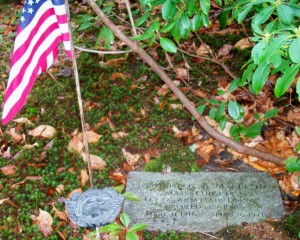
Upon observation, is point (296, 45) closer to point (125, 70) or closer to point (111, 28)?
point (111, 28)

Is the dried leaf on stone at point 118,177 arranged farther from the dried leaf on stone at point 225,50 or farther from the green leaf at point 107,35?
the dried leaf on stone at point 225,50

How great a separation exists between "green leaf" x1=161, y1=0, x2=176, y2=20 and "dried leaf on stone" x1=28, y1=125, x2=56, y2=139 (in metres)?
1.68

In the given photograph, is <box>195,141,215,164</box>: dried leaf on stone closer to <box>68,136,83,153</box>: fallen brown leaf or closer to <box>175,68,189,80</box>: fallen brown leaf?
<box>175,68,189,80</box>: fallen brown leaf

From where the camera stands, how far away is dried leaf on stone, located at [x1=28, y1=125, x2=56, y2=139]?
3.58m

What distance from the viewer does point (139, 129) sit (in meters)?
3.56

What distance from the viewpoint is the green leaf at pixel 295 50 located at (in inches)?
63.4

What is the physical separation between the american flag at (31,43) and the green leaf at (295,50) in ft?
3.87

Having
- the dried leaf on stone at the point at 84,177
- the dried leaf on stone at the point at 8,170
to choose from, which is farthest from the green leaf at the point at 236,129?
the dried leaf on stone at the point at 8,170

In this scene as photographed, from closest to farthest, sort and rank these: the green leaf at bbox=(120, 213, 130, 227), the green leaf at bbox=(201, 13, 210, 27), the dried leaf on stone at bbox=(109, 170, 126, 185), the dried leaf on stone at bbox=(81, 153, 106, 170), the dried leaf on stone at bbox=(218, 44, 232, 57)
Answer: the green leaf at bbox=(120, 213, 130, 227)
the green leaf at bbox=(201, 13, 210, 27)
the dried leaf on stone at bbox=(109, 170, 126, 185)
the dried leaf on stone at bbox=(81, 153, 106, 170)
the dried leaf on stone at bbox=(218, 44, 232, 57)

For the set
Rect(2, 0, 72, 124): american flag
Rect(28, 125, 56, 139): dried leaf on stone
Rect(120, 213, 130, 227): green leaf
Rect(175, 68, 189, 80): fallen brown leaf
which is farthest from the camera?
Rect(175, 68, 189, 80): fallen brown leaf

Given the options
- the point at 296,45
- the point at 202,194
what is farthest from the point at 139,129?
the point at 296,45

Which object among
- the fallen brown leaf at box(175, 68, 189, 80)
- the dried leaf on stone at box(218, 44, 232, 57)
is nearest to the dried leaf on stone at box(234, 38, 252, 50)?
the dried leaf on stone at box(218, 44, 232, 57)

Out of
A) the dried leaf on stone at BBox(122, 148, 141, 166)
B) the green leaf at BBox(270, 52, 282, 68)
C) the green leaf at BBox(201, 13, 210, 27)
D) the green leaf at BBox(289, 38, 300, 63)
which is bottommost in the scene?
the dried leaf on stone at BBox(122, 148, 141, 166)

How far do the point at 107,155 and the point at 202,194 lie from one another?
34.0 inches
